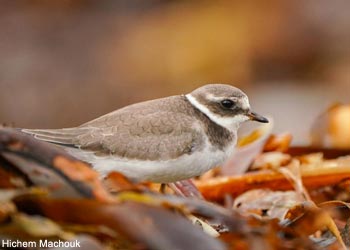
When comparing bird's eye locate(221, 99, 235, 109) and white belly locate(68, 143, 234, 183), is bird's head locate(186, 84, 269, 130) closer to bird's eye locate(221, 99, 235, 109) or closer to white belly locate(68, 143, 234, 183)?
bird's eye locate(221, 99, 235, 109)

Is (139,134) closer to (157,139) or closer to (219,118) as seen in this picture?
(157,139)

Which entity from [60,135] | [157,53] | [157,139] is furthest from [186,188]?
[157,53]

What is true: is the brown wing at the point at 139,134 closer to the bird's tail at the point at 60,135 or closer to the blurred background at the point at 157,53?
the bird's tail at the point at 60,135

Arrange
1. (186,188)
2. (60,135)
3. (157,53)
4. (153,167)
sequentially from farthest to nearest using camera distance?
(157,53) → (186,188) → (60,135) → (153,167)

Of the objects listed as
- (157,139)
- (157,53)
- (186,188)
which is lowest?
(157,53)

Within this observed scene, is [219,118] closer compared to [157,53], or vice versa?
[219,118]

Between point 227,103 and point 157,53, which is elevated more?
point 227,103

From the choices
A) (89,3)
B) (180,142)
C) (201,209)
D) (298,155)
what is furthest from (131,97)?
(201,209)
